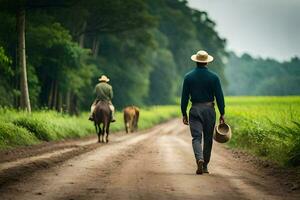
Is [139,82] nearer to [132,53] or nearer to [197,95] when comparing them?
[132,53]

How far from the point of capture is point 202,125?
1165 cm

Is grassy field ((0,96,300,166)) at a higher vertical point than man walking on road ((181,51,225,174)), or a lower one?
lower

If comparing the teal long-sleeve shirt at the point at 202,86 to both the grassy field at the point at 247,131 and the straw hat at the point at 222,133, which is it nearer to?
the straw hat at the point at 222,133

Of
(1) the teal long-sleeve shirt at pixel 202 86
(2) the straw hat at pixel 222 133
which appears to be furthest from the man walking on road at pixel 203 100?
(2) the straw hat at pixel 222 133

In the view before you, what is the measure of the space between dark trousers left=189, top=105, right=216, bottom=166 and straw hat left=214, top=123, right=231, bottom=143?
0.13 metres

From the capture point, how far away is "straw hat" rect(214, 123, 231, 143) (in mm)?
11672

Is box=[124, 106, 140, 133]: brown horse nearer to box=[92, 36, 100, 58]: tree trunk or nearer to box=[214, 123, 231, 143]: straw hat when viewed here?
box=[92, 36, 100, 58]: tree trunk

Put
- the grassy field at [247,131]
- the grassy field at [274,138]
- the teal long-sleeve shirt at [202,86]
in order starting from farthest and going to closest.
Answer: the grassy field at [247,131]
the grassy field at [274,138]
the teal long-sleeve shirt at [202,86]

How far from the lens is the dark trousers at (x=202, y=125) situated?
37.6 feet

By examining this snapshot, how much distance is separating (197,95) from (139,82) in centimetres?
4342

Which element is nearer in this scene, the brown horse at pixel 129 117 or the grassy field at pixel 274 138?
the grassy field at pixel 274 138

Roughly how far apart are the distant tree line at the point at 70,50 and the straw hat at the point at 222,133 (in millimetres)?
8704

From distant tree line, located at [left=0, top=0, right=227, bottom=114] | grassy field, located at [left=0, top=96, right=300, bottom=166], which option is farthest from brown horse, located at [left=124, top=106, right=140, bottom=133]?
grassy field, located at [left=0, top=96, right=300, bottom=166]

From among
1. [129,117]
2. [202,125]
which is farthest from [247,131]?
[129,117]
